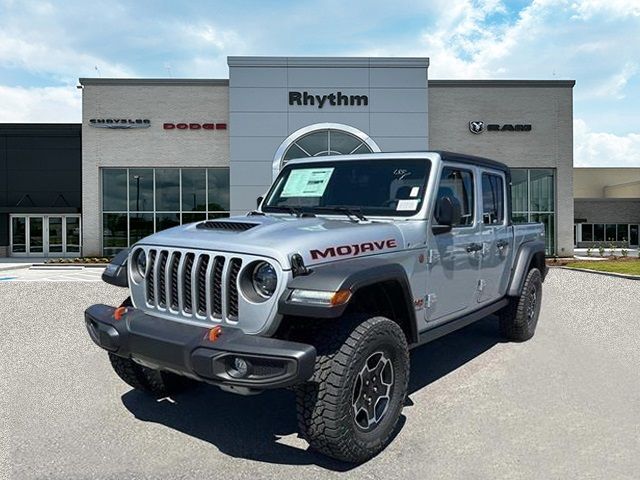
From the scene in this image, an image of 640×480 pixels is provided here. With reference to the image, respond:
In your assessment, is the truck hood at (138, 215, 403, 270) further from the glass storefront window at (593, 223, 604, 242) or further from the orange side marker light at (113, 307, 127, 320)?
the glass storefront window at (593, 223, 604, 242)

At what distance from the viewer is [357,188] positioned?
4.44 meters

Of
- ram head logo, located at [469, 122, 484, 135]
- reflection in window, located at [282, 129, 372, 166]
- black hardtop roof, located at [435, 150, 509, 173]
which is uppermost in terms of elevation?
ram head logo, located at [469, 122, 484, 135]

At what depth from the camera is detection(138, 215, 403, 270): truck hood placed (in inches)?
121

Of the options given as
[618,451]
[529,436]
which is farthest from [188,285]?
[618,451]

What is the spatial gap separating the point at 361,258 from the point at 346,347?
63 centimetres

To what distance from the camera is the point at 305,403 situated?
3000 millimetres

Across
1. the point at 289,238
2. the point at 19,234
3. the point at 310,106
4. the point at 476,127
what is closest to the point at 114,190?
the point at 19,234

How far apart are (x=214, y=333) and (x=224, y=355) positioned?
18cm

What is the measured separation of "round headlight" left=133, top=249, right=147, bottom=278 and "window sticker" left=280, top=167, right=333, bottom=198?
157 cm

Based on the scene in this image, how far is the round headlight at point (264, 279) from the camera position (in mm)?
2990

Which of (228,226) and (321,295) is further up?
(228,226)

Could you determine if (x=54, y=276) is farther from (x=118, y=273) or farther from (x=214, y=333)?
(x=214, y=333)

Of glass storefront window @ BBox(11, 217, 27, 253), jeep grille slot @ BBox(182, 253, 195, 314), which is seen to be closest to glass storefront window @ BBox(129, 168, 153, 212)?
glass storefront window @ BBox(11, 217, 27, 253)

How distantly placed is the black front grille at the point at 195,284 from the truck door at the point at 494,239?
2783 mm
